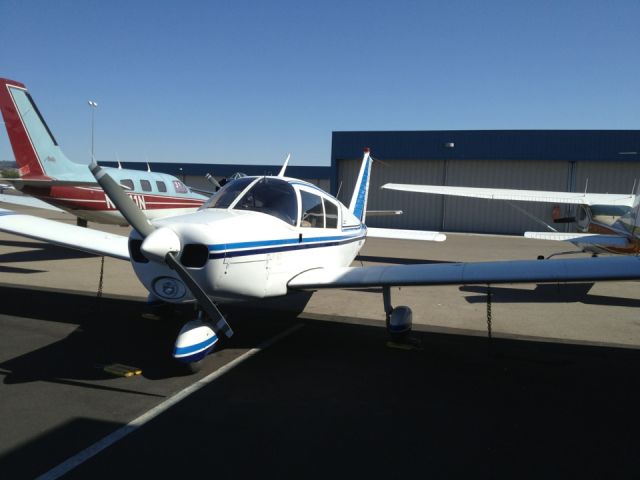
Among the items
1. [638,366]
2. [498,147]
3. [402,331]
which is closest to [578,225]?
[638,366]

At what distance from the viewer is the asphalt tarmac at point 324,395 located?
316cm

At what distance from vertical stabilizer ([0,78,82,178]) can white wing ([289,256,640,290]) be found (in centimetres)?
1029

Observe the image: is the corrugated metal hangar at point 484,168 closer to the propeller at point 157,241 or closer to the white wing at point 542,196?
the white wing at point 542,196

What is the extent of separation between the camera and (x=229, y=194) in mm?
5461

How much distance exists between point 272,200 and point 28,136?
1015 centimetres

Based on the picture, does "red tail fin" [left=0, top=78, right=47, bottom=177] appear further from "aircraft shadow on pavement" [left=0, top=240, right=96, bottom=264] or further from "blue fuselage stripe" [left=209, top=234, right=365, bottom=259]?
"blue fuselage stripe" [left=209, top=234, right=365, bottom=259]

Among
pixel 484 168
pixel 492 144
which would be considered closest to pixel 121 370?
pixel 492 144

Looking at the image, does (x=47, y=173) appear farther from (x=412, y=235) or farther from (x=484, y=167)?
Answer: (x=484, y=167)

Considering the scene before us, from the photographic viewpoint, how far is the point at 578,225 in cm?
1342

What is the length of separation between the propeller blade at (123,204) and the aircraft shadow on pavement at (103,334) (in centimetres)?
147

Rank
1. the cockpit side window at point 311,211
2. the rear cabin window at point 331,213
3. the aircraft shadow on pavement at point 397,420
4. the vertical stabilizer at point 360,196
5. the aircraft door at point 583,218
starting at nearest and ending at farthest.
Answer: the aircraft shadow on pavement at point 397,420 → the cockpit side window at point 311,211 → the rear cabin window at point 331,213 → the vertical stabilizer at point 360,196 → the aircraft door at point 583,218

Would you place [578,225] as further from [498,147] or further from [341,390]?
[498,147]

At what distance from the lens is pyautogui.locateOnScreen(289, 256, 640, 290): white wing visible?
14.9ft

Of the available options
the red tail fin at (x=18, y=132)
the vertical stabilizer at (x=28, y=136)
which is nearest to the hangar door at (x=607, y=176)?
the vertical stabilizer at (x=28, y=136)
